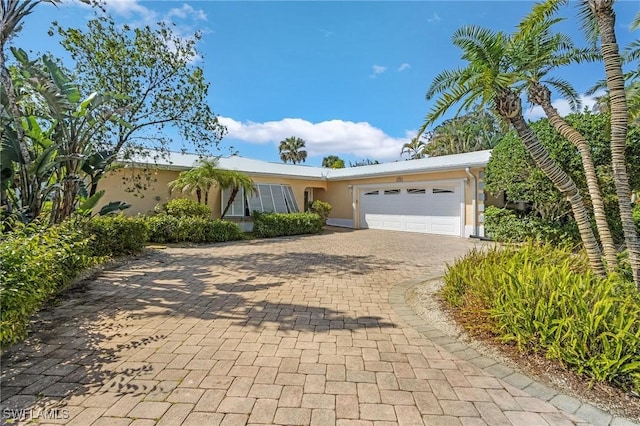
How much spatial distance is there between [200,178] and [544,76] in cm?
1188

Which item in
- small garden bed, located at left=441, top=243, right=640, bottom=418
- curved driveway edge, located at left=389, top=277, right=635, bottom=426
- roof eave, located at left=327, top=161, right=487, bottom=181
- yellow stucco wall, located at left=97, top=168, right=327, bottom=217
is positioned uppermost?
roof eave, located at left=327, top=161, right=487, bottom=181

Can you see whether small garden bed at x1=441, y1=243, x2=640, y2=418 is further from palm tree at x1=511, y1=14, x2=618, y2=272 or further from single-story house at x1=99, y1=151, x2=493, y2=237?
single-story house at x1=99, y1=151, x2=493, y2=237

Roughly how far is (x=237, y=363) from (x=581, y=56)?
8.36m

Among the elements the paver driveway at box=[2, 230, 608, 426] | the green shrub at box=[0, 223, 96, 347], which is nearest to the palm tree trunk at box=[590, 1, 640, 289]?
the paver driveway at box=[2, 230, 608, 426]

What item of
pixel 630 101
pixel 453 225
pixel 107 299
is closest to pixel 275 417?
pixel 107 299

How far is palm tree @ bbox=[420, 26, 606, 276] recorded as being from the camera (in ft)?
14.0

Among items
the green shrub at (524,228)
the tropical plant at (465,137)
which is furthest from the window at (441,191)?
the tropical plant at (465,137)

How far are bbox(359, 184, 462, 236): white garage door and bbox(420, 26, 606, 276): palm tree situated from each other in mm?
10412

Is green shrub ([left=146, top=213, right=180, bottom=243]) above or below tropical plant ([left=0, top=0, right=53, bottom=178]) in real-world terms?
below

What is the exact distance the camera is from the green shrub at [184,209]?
12.6 m

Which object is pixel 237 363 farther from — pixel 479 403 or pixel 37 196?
pixel 37 196

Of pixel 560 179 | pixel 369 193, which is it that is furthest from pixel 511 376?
pixel 369 193

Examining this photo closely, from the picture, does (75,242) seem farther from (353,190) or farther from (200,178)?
(353,190)

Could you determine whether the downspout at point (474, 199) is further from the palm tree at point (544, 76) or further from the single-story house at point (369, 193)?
the palm tree at point (544, 76)
